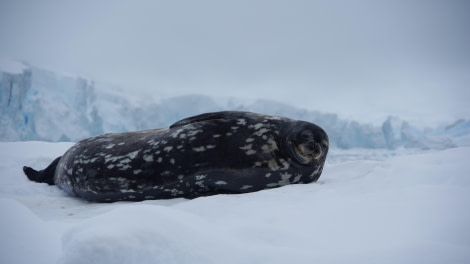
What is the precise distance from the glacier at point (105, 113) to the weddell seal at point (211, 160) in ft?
49.2

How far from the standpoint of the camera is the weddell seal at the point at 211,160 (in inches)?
87.0

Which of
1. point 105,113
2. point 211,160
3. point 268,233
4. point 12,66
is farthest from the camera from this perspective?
point 105,113

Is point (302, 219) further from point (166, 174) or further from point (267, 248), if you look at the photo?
point (166, 174)

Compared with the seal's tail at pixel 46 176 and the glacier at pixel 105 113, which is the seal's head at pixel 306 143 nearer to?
the seal's tail at pixel 46 176

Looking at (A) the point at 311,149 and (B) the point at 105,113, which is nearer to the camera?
(A) the point at 311,149

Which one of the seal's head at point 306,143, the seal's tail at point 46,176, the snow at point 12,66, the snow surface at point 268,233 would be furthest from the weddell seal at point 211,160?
the snow at point 12,66

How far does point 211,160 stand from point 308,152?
0.73m

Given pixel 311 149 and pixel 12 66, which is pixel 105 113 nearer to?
pixel 12 66

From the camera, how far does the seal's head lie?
2.24 m

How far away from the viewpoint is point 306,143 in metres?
2.23

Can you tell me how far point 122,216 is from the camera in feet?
3.14

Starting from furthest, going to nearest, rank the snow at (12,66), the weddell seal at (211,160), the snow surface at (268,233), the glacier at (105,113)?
the snow at (12,66) → the glacier at (105,113) → the weddell seal at (211,160) → the snow surface at (268,233)

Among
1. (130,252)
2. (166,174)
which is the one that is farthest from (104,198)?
(130,252)

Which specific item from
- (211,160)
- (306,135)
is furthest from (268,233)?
(306,135)
